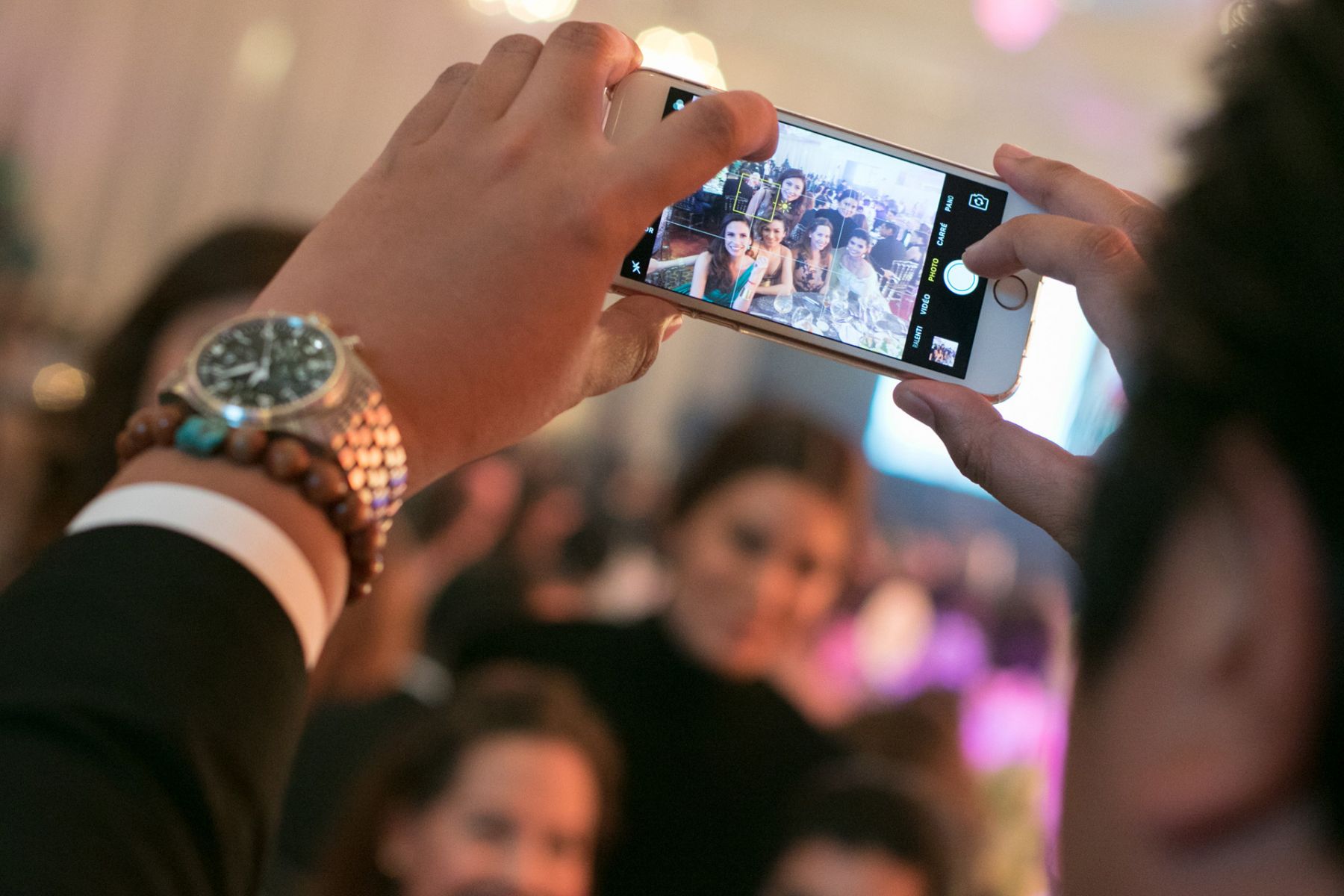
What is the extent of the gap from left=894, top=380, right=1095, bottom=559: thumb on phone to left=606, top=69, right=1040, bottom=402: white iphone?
0.10 metres

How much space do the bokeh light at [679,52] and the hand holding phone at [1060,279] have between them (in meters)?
3.50

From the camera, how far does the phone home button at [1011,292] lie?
92 cm

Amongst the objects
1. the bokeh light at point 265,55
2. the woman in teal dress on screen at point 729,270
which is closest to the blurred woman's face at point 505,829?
the woman in teal dress on screen at point 729,270

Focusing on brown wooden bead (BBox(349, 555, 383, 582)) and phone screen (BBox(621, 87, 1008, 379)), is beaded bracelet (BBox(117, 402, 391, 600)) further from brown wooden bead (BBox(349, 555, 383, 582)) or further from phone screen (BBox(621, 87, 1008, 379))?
phone screen (BBox(621, 87, 1008, 379))

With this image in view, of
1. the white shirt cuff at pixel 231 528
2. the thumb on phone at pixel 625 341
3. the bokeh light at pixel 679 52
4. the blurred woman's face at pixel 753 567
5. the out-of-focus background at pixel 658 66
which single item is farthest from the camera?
the bokeh light at pixel 679 52

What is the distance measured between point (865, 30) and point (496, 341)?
17.7 feet

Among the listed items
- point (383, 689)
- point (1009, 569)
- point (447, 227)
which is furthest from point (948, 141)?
point (447, 227)

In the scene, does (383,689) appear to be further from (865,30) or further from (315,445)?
(865,30)

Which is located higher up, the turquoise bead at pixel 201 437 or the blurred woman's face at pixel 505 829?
the turquoise bead at pixel 201 437

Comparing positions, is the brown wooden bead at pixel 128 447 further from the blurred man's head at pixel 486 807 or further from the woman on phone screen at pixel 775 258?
the blurred man's head at pixel 486 807

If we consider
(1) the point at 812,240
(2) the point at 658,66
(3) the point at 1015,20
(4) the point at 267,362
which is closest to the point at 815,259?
(1) the point at 812,240

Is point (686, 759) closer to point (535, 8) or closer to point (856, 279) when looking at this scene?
point (856, 279)

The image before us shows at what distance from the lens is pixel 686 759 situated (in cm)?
178

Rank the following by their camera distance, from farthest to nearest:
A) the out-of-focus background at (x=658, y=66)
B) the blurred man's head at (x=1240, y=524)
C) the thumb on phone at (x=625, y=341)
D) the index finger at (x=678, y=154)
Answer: the out-of-focus background at (x=658, y=66)
the thumb on phone at (x=625, y=341)
the index finger at (x=678, y=154)
the blurred man's head at (x=1240, y=524)
